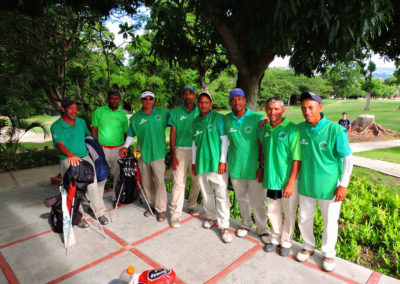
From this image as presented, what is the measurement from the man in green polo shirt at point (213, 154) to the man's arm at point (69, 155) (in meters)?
1.54

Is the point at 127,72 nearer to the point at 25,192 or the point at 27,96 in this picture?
the point at 27,96

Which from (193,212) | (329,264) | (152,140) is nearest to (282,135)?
(329,264)

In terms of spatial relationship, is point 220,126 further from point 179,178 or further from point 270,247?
point 270,247

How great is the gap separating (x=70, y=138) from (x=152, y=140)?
1107mm

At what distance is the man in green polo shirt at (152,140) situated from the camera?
387 cm

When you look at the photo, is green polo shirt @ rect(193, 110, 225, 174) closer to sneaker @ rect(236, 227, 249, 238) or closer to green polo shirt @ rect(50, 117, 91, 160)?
sneaker @ rect(236, 227, 249, 238)

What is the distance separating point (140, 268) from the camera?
9.40ft

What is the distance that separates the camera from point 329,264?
2773 mm

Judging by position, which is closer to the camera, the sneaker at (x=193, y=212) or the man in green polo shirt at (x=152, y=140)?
the man in green polo shirt at (x=152, y=140)

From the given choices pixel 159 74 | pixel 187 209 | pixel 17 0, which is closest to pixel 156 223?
pixel 187 209

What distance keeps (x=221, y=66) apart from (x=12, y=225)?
5.58 meters

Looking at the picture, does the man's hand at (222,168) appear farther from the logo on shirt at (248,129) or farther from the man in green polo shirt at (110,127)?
the man in green polo shirt at (110,127)

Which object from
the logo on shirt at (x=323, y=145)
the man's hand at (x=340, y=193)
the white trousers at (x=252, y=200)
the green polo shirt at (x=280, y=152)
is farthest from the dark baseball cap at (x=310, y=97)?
the white trousers at (x=252, y=200)

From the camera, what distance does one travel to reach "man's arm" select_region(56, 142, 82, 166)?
3.36 metres
